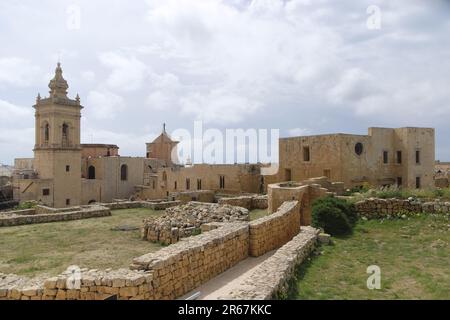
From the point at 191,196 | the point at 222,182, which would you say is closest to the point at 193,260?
the point at 191,196

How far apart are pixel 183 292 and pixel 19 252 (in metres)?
5.13

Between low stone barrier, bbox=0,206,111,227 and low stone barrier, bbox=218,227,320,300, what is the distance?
9.26 m

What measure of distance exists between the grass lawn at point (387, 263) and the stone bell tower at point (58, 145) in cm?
3278

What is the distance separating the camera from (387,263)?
8031 millimetres

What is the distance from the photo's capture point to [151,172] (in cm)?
4603

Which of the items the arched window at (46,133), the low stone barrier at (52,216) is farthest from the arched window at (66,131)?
the low stone barrier at (52,216)

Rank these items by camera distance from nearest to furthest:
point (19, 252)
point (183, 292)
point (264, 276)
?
point (264, 276) < point (183, 292) < point (19, 252)

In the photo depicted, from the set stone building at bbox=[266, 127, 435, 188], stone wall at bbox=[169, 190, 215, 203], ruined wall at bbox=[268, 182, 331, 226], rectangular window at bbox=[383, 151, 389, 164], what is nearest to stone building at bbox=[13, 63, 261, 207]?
stone wall at bbox=[169, 190, 215, 203]

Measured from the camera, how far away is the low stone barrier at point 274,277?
5016 mm
